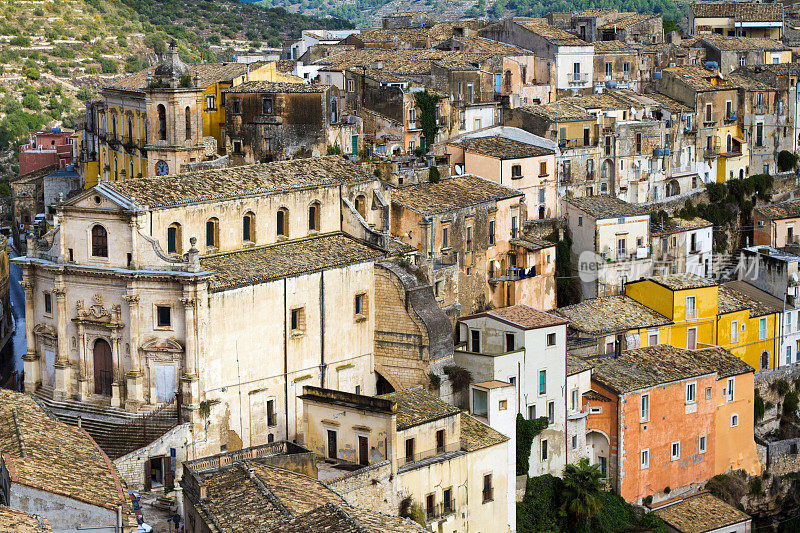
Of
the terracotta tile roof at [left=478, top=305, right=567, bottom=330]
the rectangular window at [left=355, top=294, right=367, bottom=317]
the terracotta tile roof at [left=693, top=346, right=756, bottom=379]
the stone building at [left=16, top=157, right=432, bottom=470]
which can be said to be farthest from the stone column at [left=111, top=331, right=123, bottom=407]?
the terracotta tile roof at [left=693, top=346, right=756, bottom=379]

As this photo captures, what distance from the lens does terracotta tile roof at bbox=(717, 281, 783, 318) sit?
230 feet

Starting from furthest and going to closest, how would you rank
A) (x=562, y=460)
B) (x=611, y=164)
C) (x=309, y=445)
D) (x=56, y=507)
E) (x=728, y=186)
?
1. (x=728, y=186)
2. (x=611, y=164)
3. (x=562, y=460)
4. (x=309, y=445)
5. (x=56, y=507)

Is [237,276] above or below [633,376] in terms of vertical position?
above

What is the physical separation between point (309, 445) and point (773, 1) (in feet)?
246

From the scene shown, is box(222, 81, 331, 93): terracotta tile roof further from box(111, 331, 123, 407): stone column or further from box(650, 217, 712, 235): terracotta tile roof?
box(111, 331, 123, 407): stone column

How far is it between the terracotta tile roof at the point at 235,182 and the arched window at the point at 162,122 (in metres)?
6.59

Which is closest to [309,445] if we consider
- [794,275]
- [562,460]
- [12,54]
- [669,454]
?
[562,460]

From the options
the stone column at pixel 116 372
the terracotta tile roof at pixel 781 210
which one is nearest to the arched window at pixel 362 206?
the stone column at pixel 116 372

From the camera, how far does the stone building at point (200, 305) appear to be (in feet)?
175

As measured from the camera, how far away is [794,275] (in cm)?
7238

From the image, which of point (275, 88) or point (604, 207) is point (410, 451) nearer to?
point (275, 88)

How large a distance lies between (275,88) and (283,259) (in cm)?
1524

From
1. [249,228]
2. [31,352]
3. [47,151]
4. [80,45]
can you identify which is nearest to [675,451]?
[249,228]

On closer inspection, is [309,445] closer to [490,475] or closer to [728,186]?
[490,475]
